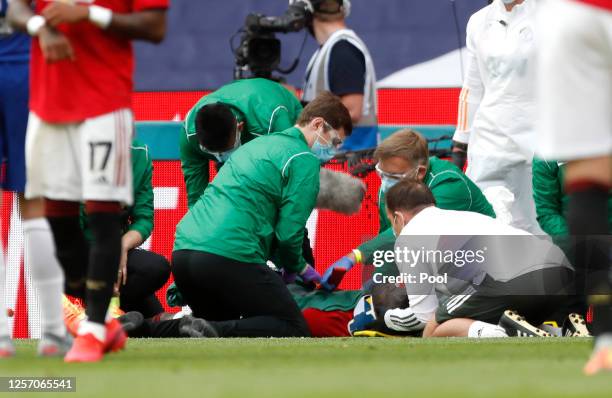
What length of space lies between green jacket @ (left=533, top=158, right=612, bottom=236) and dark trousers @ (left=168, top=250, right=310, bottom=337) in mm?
1321

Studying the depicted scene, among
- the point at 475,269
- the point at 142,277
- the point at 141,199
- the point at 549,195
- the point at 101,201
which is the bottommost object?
the point at 142,277

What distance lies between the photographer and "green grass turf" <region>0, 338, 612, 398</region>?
3.55 m

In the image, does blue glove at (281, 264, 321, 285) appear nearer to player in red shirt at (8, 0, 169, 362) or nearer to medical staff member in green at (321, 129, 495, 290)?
medical staff member in green at (321, 129, 495, 290)

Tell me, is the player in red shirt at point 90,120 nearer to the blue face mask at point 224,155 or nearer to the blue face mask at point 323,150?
the blue face mask at point 323,150

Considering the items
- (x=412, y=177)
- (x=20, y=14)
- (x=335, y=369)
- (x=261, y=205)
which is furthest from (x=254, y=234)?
(x=335, y=369)

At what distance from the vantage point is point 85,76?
471cm

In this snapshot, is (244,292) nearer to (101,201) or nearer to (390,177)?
(390,177)

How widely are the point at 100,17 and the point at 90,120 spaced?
34cm

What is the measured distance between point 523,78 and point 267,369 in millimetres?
3602

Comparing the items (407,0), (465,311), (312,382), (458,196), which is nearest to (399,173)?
(458,196)

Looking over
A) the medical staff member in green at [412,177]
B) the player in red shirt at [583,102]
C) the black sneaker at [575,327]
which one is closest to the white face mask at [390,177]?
the medical staff member in green at [412,177]

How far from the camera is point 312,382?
3.80 metres

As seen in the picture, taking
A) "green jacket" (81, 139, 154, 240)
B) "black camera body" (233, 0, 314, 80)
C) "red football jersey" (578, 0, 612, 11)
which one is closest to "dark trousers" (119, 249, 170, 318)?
"green jacket" (81, 139, 154, 240)

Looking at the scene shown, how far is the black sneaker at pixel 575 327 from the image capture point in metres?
6.73
